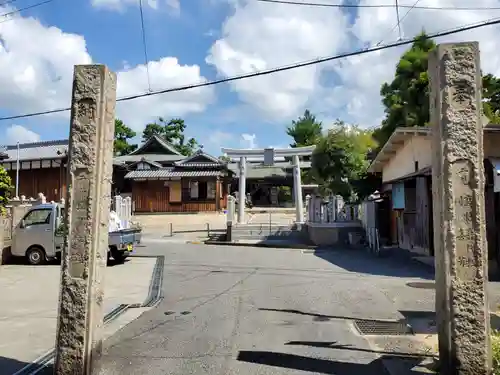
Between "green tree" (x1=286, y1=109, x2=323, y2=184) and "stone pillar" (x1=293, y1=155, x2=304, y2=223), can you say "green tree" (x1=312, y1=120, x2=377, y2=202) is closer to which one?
"stone pillar" (x1=293, y1=155, x2=304, y2=223)

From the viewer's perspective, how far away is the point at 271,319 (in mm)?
7621

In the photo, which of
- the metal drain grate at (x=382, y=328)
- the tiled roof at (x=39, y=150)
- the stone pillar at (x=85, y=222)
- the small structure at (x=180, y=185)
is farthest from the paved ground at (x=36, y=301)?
the small structure at (x=180, y=185)

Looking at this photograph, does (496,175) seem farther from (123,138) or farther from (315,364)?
(123,138)

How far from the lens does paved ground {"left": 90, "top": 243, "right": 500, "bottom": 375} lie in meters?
5.41

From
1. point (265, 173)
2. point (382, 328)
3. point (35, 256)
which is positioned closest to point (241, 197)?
point (35, 256)

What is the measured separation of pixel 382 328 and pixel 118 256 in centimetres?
1045

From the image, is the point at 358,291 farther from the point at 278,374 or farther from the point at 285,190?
the point at 285,190

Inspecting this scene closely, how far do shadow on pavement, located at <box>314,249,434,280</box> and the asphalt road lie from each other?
31mm

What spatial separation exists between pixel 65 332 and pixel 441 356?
3.85 m

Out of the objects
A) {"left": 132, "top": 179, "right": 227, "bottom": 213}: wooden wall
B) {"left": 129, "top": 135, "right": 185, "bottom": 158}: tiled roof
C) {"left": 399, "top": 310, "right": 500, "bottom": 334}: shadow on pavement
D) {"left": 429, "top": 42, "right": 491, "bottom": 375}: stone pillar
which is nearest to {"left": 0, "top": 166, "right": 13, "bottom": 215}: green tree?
{"left": 399, "top": 310, "right": 500, "bottom": 334}: shadow on pavement

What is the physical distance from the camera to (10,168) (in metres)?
35.1

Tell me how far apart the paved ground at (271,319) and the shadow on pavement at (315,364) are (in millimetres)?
11

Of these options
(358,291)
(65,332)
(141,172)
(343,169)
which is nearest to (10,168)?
(141,172)

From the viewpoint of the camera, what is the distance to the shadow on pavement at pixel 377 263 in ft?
42.6
